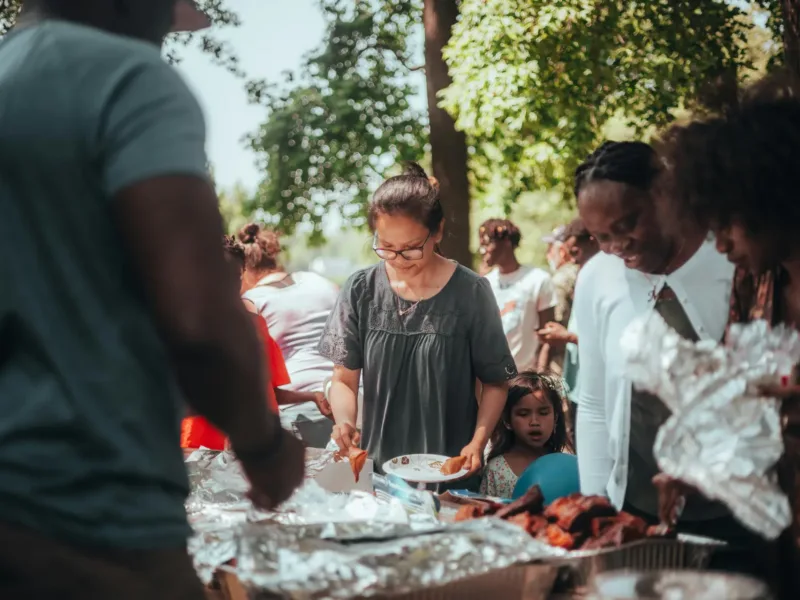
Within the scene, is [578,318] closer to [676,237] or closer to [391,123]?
[676,237]

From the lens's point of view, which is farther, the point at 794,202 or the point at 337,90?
the point at 337,90

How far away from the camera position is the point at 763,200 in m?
1.70

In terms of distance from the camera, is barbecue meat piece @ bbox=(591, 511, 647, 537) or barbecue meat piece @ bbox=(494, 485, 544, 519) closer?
barbecue meat piece @ bbox=(591, 511, 647, 537)

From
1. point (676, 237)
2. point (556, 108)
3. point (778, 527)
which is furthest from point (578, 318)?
point (556, 108)

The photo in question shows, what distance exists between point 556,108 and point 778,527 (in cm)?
566

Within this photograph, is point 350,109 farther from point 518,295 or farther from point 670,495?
point 670,495

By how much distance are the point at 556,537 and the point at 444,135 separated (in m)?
Result: 6.09

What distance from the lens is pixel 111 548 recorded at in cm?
115

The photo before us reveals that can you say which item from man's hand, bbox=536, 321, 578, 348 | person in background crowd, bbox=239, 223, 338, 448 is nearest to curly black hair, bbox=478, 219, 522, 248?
man's hand, bbox=536, 321, 578, 348

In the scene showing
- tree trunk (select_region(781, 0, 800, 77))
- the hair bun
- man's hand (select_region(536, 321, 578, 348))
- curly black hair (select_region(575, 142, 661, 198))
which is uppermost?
tree trunk (select_region(781, 0, 800, 77))

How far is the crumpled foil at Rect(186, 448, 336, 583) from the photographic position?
181cm

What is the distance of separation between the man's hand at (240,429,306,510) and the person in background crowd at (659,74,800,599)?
0.77 m

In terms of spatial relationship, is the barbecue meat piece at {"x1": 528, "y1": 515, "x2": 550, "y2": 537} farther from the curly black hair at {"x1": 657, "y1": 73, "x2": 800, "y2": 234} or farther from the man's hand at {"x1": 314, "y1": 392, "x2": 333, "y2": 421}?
the man's hand at {"x1": 314, "y1": 392, "x2": 333, "y2": 421}

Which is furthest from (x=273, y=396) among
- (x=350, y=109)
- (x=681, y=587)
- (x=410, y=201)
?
(x=350, y=109)
